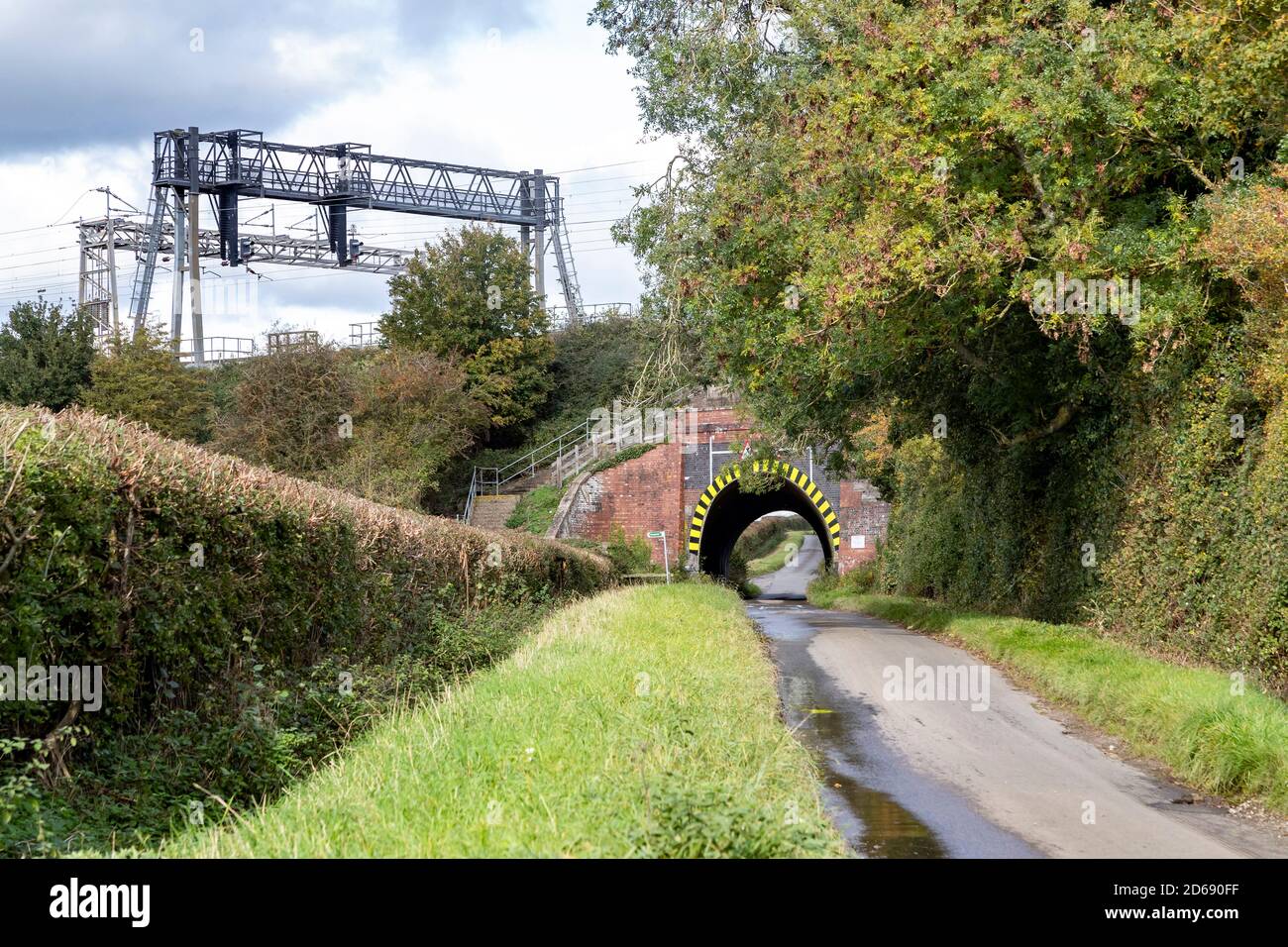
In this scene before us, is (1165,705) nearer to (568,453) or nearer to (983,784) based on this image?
(983,784)

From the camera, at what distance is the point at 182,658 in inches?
307

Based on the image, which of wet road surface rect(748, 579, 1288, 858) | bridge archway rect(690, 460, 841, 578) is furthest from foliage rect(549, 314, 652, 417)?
wet road surface rect(748, 579, 1288, 858)

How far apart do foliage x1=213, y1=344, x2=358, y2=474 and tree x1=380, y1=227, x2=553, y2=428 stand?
10632mm

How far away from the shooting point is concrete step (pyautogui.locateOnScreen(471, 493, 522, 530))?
45.7 meters

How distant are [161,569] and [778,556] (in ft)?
328

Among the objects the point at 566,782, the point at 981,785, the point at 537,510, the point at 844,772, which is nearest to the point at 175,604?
the point at 566,782

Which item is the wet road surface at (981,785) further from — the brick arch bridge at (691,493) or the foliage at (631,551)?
the brick arch bridge at (691,493)

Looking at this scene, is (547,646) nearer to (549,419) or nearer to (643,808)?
(643,808)

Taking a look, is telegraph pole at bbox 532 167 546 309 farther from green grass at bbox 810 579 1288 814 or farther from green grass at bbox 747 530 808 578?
green grass at bbox 810 579 1288 814

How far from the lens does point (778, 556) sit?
348ft

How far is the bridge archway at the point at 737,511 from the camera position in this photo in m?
44.8
